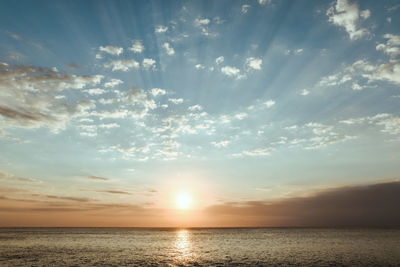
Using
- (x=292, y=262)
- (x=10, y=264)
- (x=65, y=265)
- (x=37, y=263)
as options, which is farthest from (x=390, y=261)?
(x=10, y=264)

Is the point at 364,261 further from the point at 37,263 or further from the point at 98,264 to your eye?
the point at 37,263

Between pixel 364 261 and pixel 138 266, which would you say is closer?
pixel 138 266

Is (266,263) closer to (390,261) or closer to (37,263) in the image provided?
(390,261)

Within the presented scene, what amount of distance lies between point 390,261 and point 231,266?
2802 centimetres

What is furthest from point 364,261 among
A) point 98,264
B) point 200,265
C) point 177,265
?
point 98,264

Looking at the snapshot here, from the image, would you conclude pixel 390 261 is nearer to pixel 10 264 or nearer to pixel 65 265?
pixel 65 265

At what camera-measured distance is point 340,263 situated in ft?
142

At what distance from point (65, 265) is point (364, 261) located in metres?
51.3

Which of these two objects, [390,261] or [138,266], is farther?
[390,261]

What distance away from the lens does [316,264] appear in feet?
139

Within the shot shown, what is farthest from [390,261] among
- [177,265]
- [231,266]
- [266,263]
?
[177,265]

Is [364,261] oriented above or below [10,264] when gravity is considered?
below

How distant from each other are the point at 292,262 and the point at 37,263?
43783mm

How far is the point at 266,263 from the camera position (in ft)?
143
